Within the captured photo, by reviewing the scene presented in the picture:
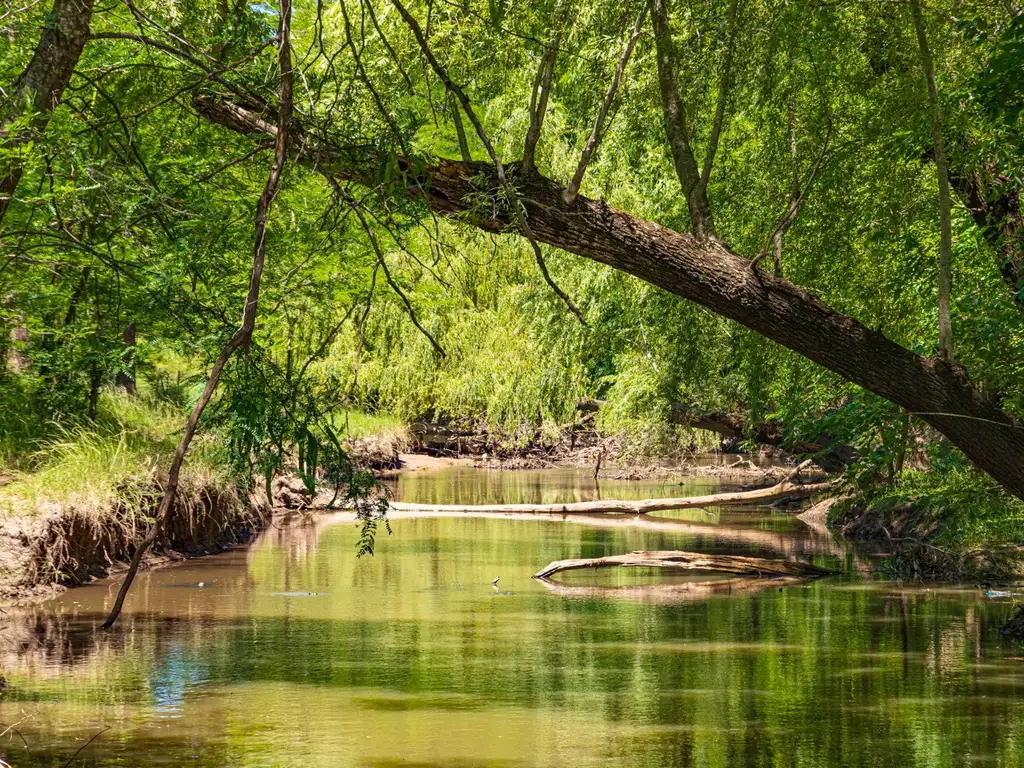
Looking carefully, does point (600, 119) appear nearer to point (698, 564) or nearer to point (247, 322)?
point (247, 322)

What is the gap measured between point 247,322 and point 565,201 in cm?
471

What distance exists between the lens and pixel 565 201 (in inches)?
310

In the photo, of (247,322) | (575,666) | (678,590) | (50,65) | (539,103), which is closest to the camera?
(247,322)

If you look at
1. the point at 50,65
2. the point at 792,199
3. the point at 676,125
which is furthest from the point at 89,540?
the point at 50,65

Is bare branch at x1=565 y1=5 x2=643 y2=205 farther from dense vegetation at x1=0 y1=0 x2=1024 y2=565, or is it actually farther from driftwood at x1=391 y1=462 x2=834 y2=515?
driftwood at x1=391 y1=462 x2=834 y2=515

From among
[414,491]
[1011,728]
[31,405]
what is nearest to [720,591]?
[1011,728]

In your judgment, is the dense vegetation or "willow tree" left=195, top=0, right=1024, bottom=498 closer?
the dense vegetation

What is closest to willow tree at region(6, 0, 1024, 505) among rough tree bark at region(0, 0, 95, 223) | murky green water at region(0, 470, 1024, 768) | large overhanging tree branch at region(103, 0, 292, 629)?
rough tree bark at region(0, 0, 95, 223)

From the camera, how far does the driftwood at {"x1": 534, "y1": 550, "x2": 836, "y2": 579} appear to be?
48.9 feet

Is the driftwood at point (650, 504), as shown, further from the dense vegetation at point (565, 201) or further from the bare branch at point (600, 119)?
the bare branch at point (600, 119)

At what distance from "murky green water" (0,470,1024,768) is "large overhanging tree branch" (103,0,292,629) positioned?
4303 mm

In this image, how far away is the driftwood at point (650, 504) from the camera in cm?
1958

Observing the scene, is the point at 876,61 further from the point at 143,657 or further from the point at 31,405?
the point at 31,405

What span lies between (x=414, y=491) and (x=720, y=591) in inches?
426
